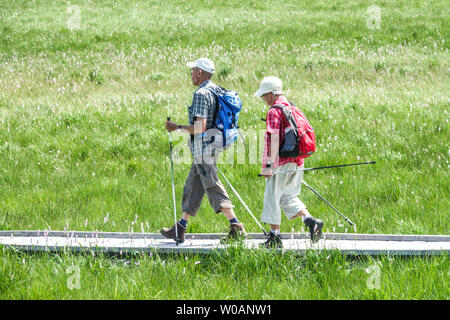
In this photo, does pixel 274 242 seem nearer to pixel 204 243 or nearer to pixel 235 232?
pixel 235 232

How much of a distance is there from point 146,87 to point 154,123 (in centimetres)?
395

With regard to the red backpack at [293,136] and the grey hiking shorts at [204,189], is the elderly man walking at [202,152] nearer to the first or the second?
the grey hiking shorts at [204,189]

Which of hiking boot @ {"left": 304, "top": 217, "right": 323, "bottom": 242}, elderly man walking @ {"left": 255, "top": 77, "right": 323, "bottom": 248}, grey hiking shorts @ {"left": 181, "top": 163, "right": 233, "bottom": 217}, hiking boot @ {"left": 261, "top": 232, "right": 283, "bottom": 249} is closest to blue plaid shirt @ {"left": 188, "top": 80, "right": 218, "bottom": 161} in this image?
grey hiking shorts @ {"left": 181, "top": 163, "right": 233, "bottom": 217}

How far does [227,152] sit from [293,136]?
4.72 meters

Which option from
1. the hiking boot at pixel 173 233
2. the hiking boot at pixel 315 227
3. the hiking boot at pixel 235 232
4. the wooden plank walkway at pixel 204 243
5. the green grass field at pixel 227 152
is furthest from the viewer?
the hiking boot at pixel 173 233

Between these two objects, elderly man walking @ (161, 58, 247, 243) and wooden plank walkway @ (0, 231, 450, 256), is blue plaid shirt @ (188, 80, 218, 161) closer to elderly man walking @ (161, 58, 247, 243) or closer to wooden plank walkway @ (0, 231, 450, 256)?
elderly man walking @ (161, 58, 247, 243)

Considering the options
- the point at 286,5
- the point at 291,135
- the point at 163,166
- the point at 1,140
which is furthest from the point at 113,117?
the point at 286,5

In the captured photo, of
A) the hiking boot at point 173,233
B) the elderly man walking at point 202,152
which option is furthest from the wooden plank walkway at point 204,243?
the elderly man walking at point 202,152

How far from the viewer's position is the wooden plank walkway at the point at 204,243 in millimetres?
5832

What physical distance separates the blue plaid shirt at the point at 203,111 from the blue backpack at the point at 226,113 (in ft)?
0.19

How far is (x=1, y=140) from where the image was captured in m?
11.6

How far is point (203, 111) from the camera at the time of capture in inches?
243

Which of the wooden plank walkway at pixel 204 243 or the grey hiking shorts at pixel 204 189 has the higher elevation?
the grey hiking shorts at pixel 204 189

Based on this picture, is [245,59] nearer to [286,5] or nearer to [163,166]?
[163,166]
